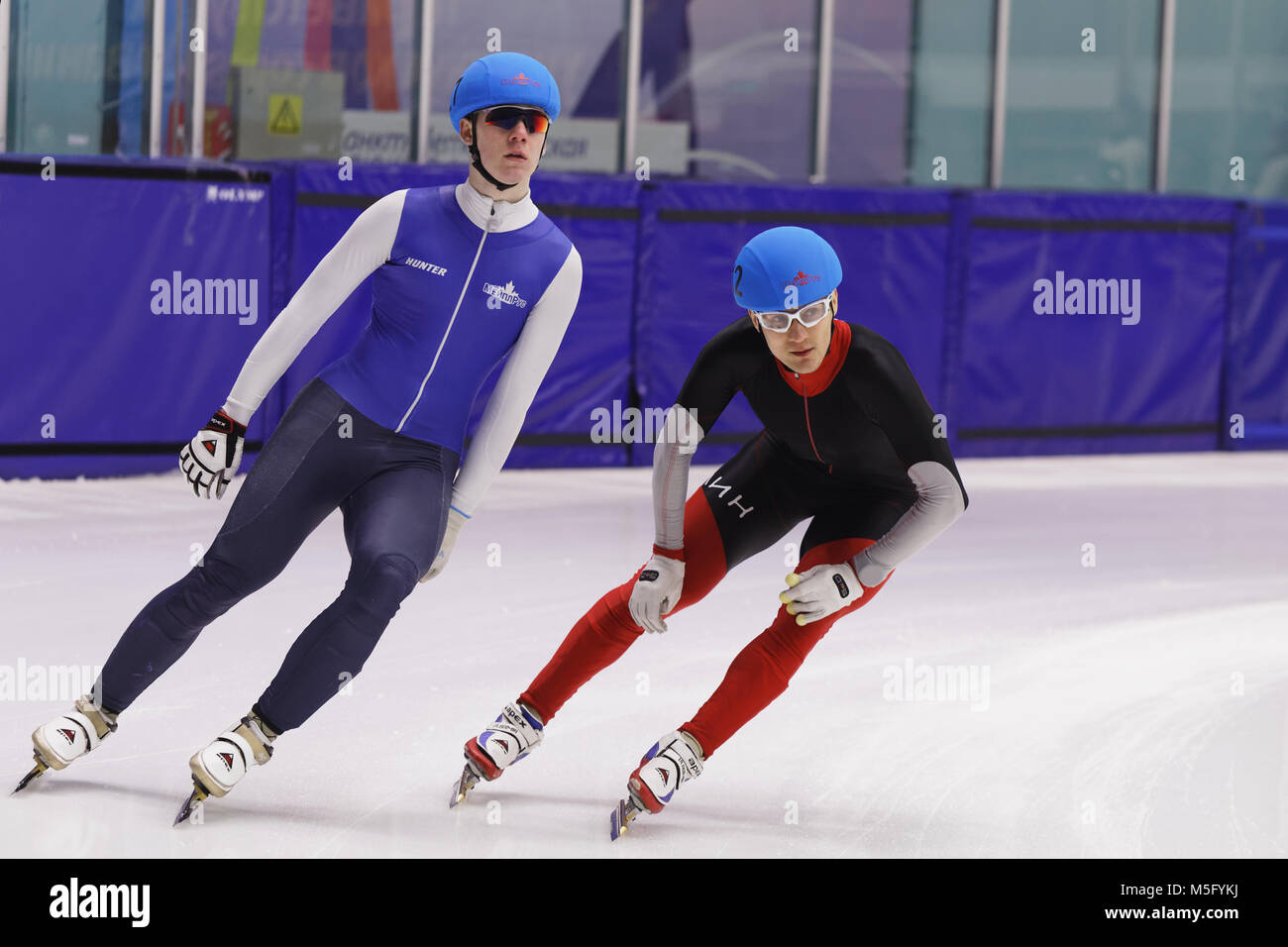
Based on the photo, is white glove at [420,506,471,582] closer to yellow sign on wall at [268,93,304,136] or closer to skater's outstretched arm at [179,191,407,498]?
skater's outstretched arm at [179,191,407,498]

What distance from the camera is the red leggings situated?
364cm

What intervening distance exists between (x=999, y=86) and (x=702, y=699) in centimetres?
767

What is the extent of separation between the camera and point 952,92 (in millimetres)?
11711

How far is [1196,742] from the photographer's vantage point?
450 cm

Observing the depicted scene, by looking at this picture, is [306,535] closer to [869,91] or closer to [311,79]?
[311,79]

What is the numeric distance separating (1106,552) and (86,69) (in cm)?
542

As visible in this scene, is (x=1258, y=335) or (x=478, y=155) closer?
(x=478, y=155)

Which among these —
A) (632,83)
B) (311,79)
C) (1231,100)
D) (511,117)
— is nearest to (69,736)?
(511,117)

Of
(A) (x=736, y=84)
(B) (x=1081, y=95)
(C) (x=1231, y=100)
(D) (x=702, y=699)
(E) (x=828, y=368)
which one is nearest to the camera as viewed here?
(E) (x=828, y=368)

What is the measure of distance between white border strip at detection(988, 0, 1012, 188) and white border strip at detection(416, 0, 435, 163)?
3.65 m

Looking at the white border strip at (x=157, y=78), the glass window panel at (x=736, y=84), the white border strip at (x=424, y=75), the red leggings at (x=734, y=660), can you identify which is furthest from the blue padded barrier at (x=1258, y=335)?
the red leggings at (x=734, y=660)

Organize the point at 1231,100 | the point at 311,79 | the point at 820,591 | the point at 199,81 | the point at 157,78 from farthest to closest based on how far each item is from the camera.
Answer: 1. the point at 1231,100
2. the point at 311,79
3. the point at 199,81
4. the point at 157,78
5. the point at 820,591
